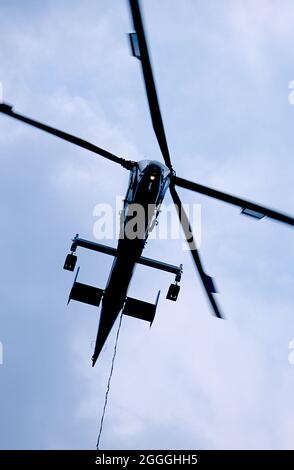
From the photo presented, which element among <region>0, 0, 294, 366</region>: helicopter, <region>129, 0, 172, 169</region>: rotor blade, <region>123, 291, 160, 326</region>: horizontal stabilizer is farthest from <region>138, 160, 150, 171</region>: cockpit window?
<region>123, 291, 160, 326</region>: horizontal stabilizer

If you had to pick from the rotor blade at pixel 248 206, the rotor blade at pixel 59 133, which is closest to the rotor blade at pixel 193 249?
the rotor blade at pixel 248 206

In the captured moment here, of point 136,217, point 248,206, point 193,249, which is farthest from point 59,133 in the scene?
point 248,206

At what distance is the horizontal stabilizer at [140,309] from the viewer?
11.9 m

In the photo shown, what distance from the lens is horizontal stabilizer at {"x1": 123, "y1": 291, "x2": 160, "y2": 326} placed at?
1195 cm

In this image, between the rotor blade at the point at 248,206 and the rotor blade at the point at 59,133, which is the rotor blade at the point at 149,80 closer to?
the rotor blade at the point at 248,206

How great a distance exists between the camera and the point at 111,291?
1171cm

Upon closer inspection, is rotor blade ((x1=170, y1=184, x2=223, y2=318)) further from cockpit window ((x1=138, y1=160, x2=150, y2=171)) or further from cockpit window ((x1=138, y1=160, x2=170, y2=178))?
cockpit window ((x1=138, y1=160, x2=150, y2=171))

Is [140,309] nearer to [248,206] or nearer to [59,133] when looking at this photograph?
[248,206]

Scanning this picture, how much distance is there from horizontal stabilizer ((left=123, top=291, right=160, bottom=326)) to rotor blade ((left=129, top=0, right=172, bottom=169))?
4.00 meters

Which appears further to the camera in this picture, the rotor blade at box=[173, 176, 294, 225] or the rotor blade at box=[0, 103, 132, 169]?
the rotor blade at box=[173, 176, 294, 225]

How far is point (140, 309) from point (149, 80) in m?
6.36
